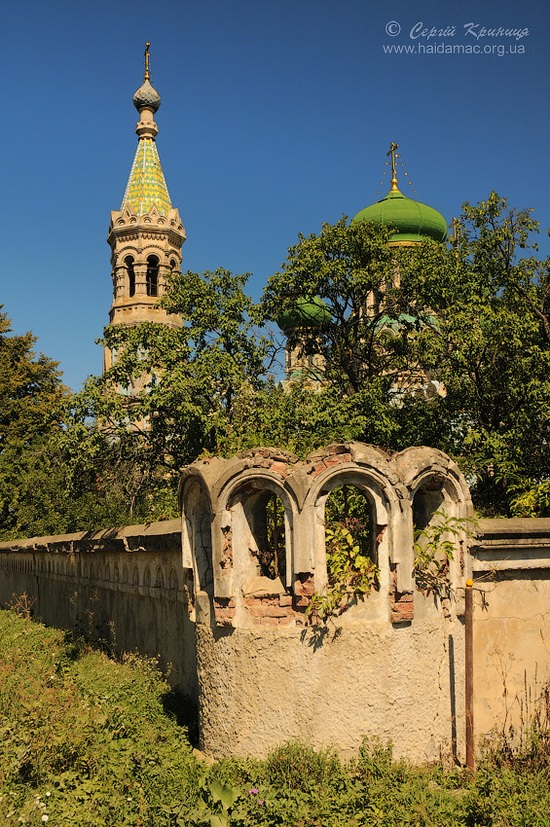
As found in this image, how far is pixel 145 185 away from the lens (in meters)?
44.8

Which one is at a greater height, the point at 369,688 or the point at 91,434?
the point at 91,434

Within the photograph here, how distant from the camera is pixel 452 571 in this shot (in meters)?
7.48

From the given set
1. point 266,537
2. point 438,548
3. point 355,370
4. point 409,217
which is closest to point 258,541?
point 266,537

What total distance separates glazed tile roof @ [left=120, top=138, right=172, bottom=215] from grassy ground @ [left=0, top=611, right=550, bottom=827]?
39082 mm

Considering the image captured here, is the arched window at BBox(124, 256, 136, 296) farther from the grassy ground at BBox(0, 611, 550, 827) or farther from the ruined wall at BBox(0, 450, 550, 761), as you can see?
the ruined wall at BBox(0, 450, 550, 761)

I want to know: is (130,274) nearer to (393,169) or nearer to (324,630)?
(393,169)

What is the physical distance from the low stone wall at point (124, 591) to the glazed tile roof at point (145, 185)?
2922 cm

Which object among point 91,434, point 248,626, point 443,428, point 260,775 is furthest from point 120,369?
point 260,775

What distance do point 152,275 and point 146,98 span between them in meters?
10.7

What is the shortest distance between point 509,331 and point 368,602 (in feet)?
22.0

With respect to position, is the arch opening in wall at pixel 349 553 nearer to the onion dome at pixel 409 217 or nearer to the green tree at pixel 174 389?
the green tree at pixel 174 389

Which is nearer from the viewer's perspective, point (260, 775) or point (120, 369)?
point (260, 775)

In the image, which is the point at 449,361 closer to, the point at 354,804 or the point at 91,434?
the point at 91,434

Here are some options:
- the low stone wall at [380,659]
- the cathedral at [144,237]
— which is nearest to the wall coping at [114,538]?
the low stone wall at [380,659]
